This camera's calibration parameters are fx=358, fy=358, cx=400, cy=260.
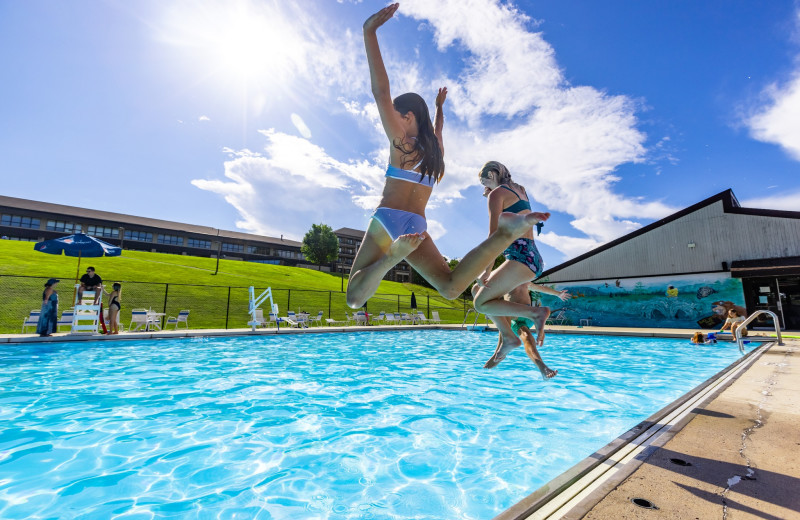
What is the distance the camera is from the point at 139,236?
59000mm

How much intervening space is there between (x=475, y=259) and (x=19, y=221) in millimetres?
72667

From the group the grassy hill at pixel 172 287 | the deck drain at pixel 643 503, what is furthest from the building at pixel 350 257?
the deck drain at pixel 643 503

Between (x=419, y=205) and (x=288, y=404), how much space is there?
14.5 feet

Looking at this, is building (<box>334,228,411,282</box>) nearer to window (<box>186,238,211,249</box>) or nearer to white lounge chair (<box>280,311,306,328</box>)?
window (<box>186,238,211,249</box>)

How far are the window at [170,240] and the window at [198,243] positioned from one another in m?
1.26

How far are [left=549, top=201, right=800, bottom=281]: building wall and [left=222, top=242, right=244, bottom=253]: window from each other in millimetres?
61689

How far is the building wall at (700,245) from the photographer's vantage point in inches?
749

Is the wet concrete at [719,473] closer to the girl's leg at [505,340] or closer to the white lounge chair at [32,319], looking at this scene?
the girl's leg at [505,340]

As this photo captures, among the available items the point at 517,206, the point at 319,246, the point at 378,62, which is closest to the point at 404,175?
the point at 378,62

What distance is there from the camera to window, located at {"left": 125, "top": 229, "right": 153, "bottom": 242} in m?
57.7

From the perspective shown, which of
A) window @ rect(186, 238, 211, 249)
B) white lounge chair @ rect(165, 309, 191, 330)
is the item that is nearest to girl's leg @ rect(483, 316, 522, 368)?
white lounge chair @ rect(165, 309, 191, 330)

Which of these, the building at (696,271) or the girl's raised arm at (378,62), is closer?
the girl's raised arm at (378,62)

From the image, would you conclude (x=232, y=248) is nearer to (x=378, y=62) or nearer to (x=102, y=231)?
(x=102, y=231)

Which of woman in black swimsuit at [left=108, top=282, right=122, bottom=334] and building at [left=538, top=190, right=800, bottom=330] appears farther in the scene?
building at [left=538, top=190, right=800, bottom=330]
